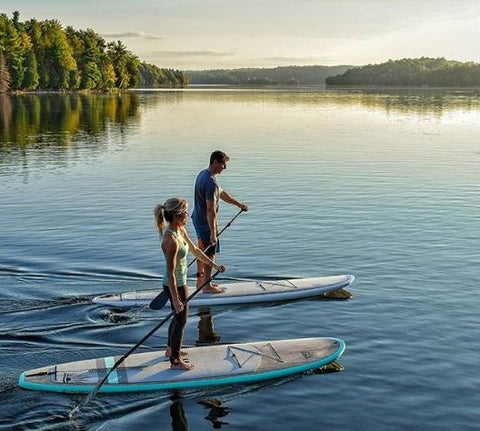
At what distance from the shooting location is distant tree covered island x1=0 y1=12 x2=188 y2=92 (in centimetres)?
13525

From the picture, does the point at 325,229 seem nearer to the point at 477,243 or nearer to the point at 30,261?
the point at 477,243

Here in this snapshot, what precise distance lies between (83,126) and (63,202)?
3995 centimetres

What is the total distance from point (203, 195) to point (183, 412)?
17.3 ft

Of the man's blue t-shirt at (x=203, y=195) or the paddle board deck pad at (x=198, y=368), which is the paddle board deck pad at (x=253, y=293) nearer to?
the man's blue t-shirt at (x=203, y=195)

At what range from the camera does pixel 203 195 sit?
14.2 meters

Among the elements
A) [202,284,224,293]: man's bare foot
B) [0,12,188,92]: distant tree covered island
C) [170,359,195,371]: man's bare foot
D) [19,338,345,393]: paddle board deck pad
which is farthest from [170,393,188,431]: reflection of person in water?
[0,12,188,92]: distant tree covered island

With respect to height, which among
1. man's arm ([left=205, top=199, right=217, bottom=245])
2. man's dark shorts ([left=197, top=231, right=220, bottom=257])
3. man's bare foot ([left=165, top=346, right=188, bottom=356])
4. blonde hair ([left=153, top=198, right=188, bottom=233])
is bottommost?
man's bare foot ([left=165, top=346, right=188, bottom=356])

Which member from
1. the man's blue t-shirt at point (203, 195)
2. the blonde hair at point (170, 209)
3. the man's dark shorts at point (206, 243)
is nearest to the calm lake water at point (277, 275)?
the man's dark shorts at point (206, 243)

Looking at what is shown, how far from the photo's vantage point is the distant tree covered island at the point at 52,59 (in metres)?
135

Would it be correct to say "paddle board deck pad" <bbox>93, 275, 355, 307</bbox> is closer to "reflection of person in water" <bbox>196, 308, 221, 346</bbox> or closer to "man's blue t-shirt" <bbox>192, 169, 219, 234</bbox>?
"reflection of person in water" <bbox>196, 308, 221, 346</bbox>

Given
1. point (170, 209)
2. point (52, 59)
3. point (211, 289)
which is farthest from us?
point (52, 59)

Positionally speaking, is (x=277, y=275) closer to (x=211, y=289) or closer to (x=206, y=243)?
(x=211, y=289)

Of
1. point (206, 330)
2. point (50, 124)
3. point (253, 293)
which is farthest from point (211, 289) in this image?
point (50, 124)

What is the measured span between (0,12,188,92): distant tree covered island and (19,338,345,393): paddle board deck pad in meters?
125
